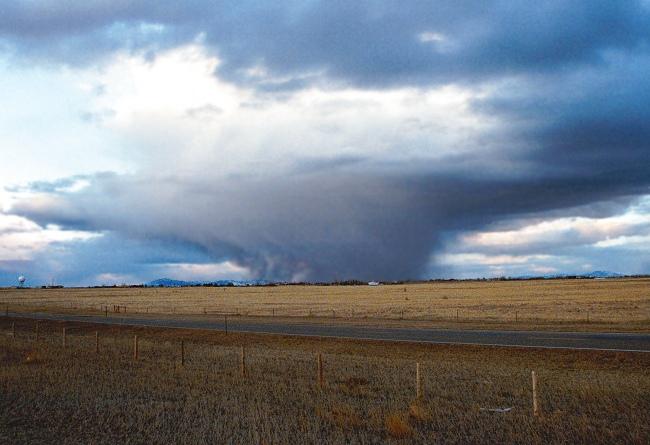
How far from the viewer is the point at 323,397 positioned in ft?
68.4

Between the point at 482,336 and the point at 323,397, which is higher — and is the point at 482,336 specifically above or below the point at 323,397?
below

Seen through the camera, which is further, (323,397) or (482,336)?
(482,336)

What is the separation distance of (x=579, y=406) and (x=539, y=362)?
479 inches

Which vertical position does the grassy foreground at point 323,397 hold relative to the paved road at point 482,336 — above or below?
above

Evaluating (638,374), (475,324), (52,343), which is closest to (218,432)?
(638,374)

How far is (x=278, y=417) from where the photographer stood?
685 inches

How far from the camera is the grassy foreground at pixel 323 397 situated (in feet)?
51.4

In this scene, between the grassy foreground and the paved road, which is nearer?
the grassy foreground

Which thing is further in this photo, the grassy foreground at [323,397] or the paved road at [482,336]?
the paved road at [482,336]

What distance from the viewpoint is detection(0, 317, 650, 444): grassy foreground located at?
51.4 ft

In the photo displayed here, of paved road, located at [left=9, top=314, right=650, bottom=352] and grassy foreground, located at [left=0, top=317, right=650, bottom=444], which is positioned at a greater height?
grassy foreground, located at [left=0, top=317, right=650, bottom=444]

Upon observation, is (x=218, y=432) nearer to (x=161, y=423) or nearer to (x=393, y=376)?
(x=161, y=423)

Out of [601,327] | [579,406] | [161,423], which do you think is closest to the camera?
[161,423]

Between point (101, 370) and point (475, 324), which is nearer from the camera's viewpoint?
point (101, 370)
